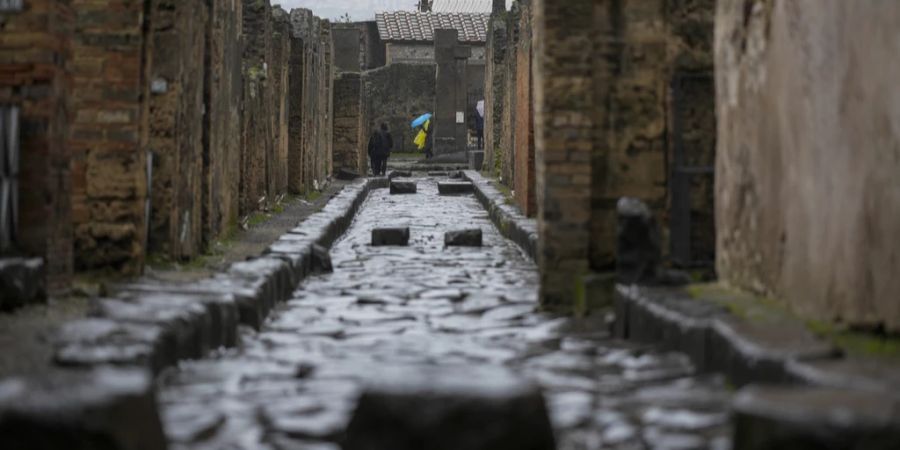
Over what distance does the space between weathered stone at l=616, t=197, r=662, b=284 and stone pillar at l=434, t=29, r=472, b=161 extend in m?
30.0

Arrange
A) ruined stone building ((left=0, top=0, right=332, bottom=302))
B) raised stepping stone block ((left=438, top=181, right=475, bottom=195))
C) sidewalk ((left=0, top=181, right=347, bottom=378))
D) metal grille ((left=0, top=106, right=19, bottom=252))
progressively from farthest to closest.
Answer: raised stepping stone block ((left=438, top=181, right=475, bottom=195)) → ruined stone building ((left=0, top=0, right=332, bottom=302)) → metal grille ((left=0, top=106, right=19, bottom=252)) → sidewalk ((left=0, top=181, right=347, bottom=378))

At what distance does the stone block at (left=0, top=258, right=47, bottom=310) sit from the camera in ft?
18.9

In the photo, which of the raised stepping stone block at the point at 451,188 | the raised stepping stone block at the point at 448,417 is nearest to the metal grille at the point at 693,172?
the raised stepping stone block at the point at 448,417

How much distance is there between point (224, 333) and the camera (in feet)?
20.0

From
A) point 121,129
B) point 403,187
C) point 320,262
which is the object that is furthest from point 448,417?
point 403,187

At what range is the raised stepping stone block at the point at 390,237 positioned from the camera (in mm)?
12398

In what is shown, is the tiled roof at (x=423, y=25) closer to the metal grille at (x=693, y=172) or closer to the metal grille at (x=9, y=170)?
the metal grille at (x=693, y=172)

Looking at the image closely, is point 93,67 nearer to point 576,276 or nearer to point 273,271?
point 273,271

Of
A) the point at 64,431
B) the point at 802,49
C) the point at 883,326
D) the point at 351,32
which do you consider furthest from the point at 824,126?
the point at 351,32

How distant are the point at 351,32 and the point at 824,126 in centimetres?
2989

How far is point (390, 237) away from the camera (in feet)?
40.7

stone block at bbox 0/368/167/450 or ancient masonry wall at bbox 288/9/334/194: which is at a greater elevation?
ancient masonry wall at bbox 288/9/334/194

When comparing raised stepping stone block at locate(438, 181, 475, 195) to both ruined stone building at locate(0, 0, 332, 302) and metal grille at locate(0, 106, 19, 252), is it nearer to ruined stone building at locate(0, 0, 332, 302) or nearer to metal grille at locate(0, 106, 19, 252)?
ruined stone building at locate(0, 0, 332, 302)

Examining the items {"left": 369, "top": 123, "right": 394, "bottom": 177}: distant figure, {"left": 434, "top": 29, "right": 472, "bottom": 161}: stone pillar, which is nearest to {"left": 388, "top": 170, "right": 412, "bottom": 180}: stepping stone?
{"left": 369, "top": 123, "right": 394, "bottom": 177}: distant figure
